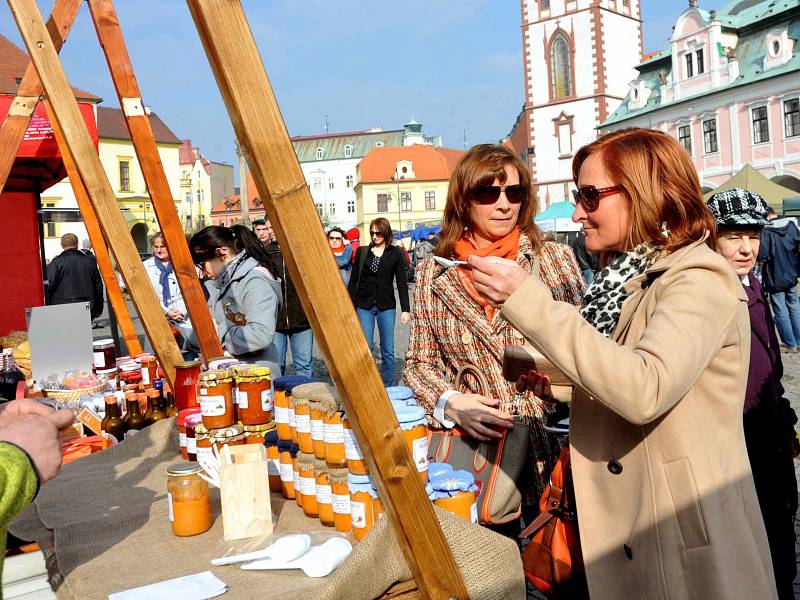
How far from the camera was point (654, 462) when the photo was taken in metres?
1.74

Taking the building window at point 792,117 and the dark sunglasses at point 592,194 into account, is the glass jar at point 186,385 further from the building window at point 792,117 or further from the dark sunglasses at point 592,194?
the building window at point 792,117

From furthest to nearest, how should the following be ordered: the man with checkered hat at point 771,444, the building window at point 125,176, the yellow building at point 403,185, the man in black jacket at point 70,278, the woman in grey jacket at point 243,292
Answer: the yellow building at point 403,185
the building window at point 125,176
the man in black jacket at point 70,278
the woman in grey jacket at point 243,292
the man with checkered hat at point 771,444

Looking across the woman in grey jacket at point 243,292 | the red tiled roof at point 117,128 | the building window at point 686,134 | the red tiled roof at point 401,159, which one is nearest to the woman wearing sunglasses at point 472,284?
the woman in grey jacket at point 243,292

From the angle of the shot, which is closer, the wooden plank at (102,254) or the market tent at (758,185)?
the wooden plank at (102,254)

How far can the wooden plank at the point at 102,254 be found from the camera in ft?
17.5

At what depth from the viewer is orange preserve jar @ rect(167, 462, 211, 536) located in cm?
208

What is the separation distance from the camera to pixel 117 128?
5419 cm

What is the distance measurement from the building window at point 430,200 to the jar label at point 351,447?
70.8 meters

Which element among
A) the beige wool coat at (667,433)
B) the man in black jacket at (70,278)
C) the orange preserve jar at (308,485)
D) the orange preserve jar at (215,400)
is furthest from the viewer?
the man in black jacket at (70,278)

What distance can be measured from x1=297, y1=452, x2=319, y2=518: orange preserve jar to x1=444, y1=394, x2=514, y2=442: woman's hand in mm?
602

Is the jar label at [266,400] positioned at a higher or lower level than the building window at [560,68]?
lower

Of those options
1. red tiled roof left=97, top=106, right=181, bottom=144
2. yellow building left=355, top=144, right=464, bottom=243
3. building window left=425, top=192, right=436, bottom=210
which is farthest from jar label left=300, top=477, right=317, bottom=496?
building window left=425, top=192, right=436, bottom=210

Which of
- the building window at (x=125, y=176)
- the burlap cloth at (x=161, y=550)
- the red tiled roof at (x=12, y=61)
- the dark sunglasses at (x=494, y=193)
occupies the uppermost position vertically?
the building window at (x=125, y=176)

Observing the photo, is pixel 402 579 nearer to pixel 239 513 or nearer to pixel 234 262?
pixel 239 513
